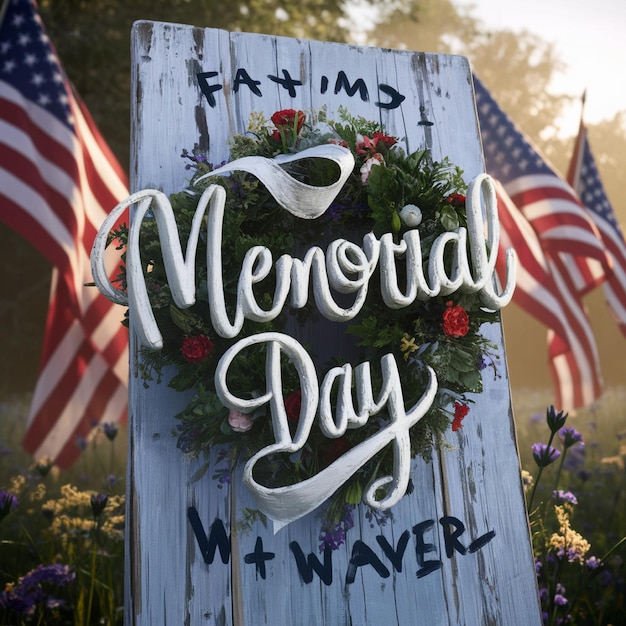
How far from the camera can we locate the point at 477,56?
71.3 ft

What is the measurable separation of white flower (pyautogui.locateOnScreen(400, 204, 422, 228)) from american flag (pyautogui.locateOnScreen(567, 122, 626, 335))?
2991 millimetres

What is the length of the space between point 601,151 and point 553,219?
22.1 meters

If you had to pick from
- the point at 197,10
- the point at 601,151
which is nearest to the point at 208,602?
the point at 197,10

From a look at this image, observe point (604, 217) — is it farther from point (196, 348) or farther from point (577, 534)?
point (196, 348)

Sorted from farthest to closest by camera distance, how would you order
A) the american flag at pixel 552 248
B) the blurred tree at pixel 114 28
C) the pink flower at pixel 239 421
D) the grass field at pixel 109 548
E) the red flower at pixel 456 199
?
the blurred tree at pixel 114 28
the american flag at pixel 552 248
the grass field at pixel 109 548
the red flower at pixel 456 199
the pink flower at pixel 239 421

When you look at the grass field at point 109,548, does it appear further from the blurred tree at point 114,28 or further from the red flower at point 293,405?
the blurred tree at point 114,28

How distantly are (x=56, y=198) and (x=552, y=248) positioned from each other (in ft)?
9.94

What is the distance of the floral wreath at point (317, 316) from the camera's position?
6.44 feet

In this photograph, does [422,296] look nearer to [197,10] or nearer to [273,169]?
[273,169]

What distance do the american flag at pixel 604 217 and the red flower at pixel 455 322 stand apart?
2.94m

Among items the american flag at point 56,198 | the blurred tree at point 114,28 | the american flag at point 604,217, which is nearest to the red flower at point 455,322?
the american flag at point 56,198

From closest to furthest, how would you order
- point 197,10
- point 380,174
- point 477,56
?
point 380,174 → point 197,10 → point 477,56

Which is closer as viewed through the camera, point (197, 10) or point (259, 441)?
point (259, 441)

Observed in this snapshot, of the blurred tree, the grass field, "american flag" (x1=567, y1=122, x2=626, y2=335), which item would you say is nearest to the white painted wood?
the grass field
